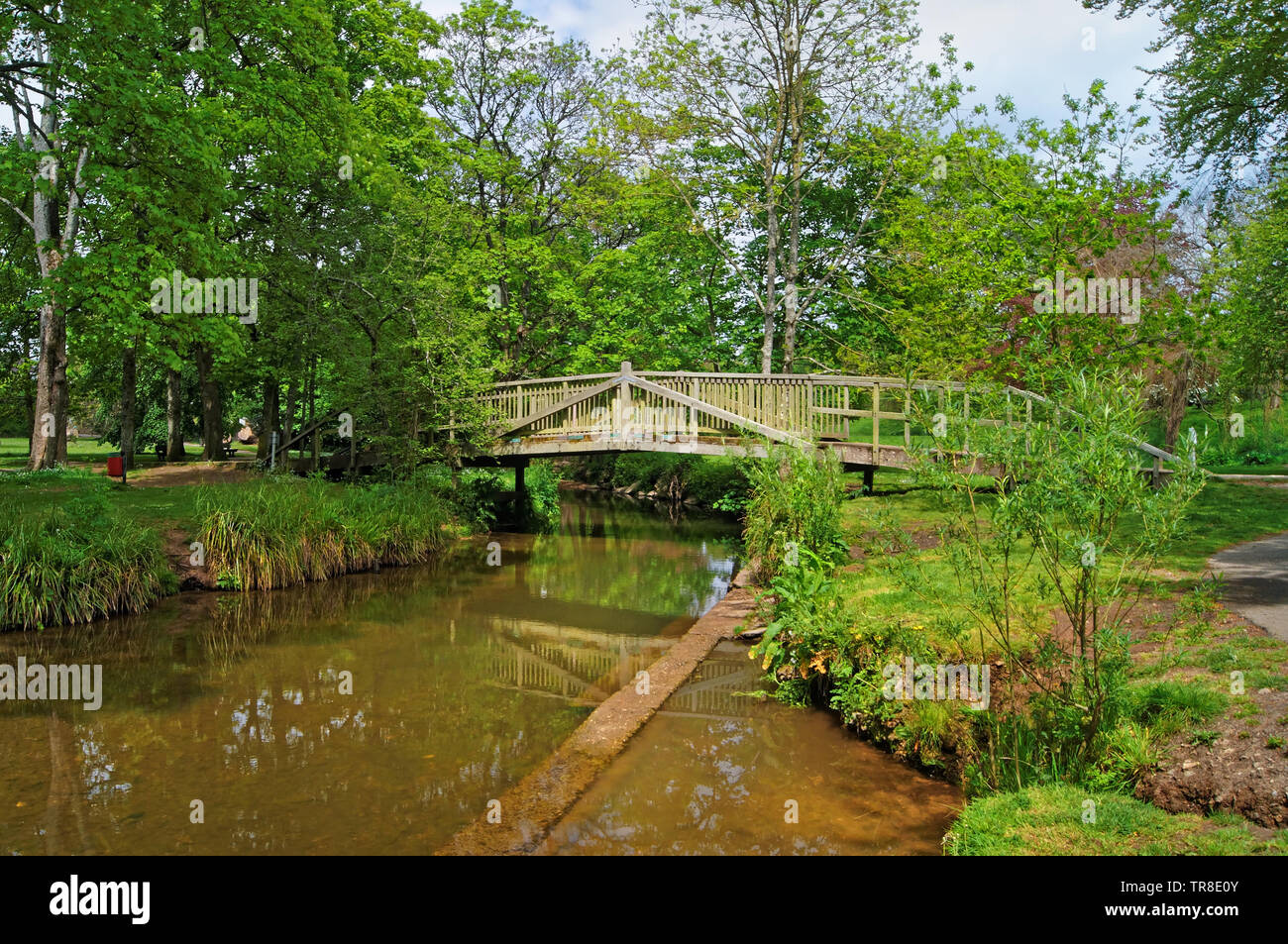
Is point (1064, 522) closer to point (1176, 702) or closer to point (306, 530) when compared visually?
point (1176, 702)

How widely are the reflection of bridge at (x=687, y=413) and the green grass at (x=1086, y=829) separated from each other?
10.9 m

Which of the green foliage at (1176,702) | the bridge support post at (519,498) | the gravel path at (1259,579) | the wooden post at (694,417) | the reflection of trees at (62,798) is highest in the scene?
the wooden post at (694,417)

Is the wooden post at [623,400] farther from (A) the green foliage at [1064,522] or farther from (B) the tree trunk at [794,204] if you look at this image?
(A) the green foliage at [1064,522]

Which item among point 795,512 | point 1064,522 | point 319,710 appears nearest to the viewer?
point 1064,522

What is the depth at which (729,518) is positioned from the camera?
2494cm

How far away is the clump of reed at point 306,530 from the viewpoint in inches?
519

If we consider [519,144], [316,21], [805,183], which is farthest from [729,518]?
[316,21]

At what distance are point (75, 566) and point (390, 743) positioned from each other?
6532 mm

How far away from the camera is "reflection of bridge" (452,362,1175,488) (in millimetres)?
16234

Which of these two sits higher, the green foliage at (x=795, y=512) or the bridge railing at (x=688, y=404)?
the bridge railing at (x=688, y=404)

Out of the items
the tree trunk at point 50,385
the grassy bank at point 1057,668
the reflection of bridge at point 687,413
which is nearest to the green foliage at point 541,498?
the reflection of bridge at point 687,413

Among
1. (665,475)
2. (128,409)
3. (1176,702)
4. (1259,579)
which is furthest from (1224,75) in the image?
(128,409)

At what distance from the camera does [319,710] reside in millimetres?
8102

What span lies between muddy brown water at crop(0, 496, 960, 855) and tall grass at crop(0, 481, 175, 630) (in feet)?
1.08
